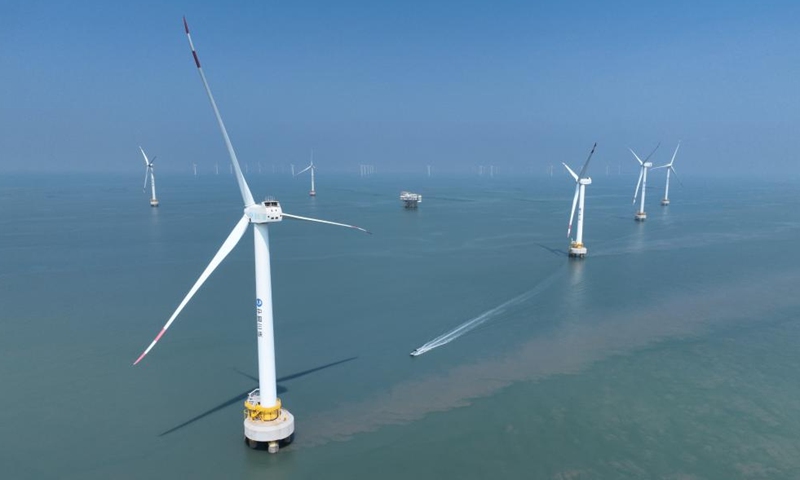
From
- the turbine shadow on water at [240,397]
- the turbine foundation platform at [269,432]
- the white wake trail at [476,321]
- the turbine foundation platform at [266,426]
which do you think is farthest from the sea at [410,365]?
the turbine foundation platform at [266,426]

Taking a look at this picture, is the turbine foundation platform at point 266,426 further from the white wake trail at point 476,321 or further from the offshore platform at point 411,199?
the offshore platform at point 411,199

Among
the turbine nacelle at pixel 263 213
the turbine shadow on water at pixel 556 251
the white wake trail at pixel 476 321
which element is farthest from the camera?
the turbine shadow on water at pixel 556 251

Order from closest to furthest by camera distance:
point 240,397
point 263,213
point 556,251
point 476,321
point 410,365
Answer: point 263,213, point 240,397, point 410,365, point 476,321, point 556,251

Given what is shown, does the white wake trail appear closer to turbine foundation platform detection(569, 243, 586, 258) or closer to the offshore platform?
turbine foundation platform detection(569, 243, 586, 258)

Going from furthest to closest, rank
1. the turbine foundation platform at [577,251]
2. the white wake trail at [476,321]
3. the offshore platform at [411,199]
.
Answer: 1. the offshore platform at [411,199]
2. the turbine foundation platform at [577,251]
3. the white wake trail at [476,321]

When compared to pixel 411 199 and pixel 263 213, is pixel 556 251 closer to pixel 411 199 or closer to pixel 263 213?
pixel 263 213

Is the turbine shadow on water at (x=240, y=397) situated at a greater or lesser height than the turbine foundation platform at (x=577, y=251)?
lesser

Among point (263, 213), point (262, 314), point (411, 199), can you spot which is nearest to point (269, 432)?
point (262, 314)
